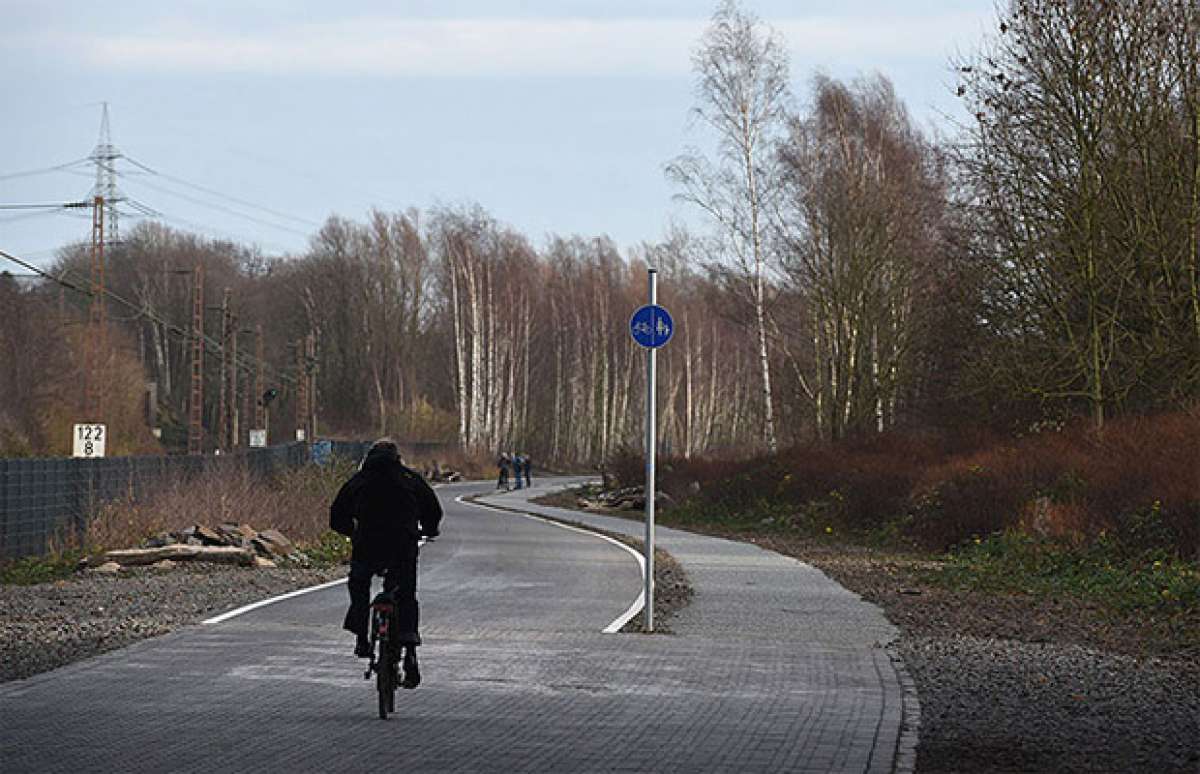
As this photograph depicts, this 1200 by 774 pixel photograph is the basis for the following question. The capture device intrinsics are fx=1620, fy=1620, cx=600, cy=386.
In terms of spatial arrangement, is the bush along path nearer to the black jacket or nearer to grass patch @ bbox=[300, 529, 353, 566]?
the black jacket

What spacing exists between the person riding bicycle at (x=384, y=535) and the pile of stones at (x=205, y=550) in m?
13.5

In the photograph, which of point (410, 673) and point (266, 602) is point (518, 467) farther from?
point (410, 673)

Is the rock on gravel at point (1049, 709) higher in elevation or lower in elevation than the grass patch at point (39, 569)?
lower

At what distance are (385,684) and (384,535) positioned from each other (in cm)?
108

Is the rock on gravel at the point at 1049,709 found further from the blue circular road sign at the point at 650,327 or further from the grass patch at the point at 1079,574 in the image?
the blue circular road sign at the point at 650,327

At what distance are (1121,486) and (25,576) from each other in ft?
51.9

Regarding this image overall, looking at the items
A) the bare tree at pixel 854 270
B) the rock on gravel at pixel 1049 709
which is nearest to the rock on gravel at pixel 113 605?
the rock on gravel at pixel 1049 709

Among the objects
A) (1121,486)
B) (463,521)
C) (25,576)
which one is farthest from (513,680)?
(463,521)

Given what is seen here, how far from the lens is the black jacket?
1074 cm

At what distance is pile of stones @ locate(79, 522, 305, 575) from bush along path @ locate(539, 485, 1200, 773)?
8.95 meters

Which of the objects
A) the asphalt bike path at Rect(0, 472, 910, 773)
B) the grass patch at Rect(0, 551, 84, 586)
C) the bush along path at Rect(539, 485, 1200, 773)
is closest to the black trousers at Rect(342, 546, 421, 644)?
the asphalt bike path at Rect(0, 472, 910, 773)

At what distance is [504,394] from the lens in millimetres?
102938

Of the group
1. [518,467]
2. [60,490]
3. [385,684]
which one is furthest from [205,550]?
[518,467]

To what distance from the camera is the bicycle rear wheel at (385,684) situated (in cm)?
1013
